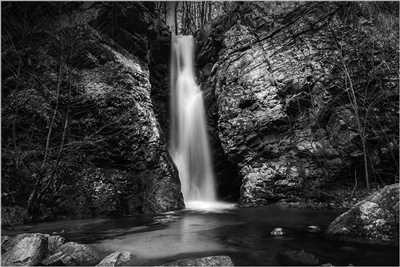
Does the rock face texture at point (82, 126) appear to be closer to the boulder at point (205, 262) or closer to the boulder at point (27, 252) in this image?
the boulder at point (27, 252)

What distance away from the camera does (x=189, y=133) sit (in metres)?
15.1

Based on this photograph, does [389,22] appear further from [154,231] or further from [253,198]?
[154,231]

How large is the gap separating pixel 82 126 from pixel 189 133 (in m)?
5.54

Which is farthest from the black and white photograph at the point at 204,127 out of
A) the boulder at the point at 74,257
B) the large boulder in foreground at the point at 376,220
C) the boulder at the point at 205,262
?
the boulder at the point at 205,262

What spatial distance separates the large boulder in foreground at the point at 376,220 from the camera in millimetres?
5727

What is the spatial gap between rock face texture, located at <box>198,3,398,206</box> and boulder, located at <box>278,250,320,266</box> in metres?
7.13

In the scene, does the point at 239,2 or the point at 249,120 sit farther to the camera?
the point at 239,2

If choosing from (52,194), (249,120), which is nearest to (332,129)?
(249,120)

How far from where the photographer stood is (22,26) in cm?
1153

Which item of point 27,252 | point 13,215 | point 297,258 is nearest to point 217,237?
point 297,258

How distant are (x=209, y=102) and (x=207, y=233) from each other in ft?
30.5

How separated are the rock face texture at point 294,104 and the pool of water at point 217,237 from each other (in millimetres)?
2995

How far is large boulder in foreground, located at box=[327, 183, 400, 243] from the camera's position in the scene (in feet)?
18.8

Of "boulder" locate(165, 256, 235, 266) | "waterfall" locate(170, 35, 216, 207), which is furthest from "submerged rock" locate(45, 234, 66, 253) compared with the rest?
"waterfall" locate(170, 35, 216, 207)
